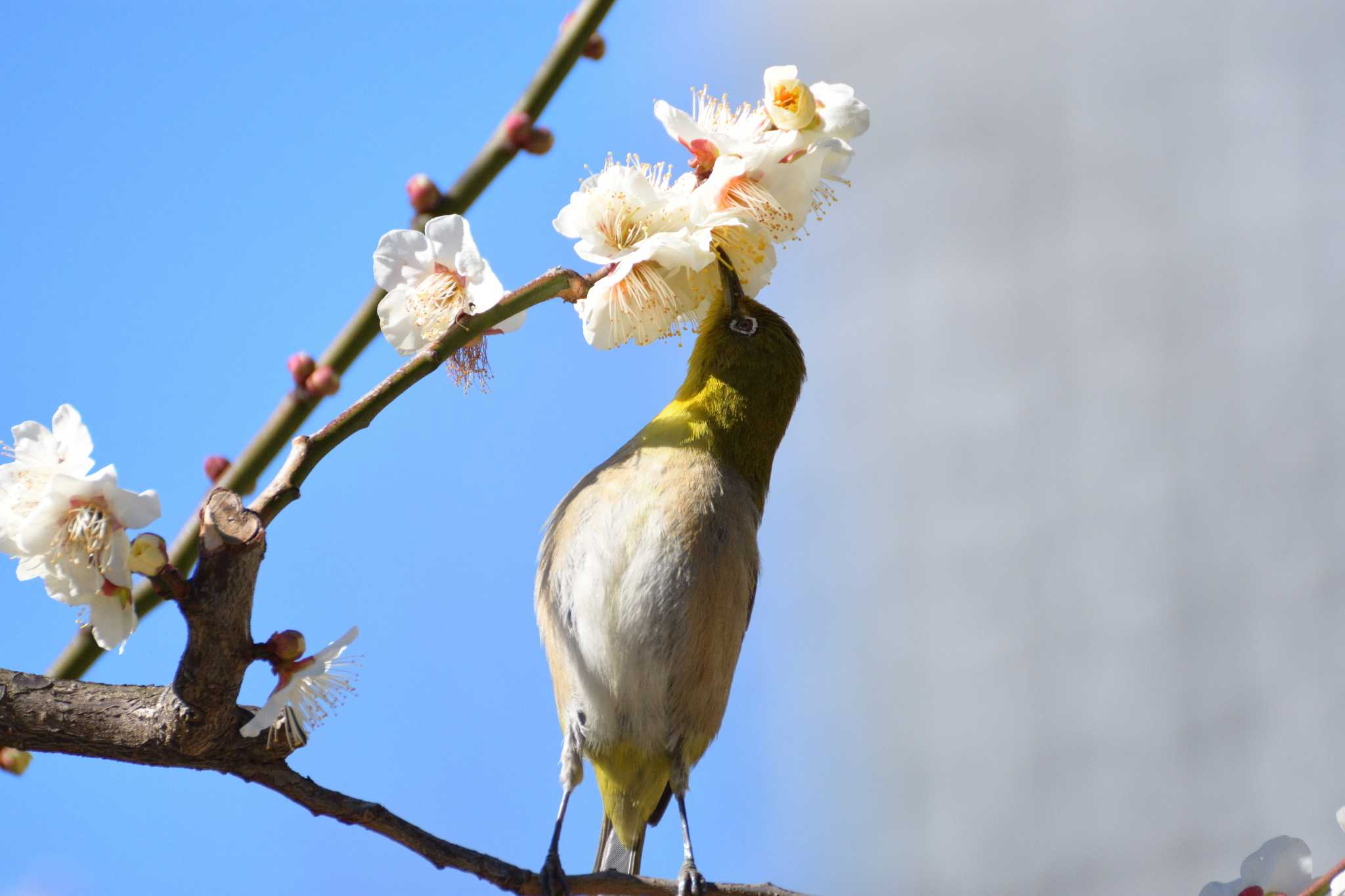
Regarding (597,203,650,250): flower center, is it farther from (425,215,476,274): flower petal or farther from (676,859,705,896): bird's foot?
(676,859,705,896): bird's foot

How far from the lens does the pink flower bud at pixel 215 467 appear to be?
1627 mm

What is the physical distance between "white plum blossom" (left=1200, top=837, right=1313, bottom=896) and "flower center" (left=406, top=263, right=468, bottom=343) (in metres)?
1.46

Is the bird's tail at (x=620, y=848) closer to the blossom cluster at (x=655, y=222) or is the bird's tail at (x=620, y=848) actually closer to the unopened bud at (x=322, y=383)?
the blossom cluster at (x=655, y=222)

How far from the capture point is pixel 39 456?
4.76 ft

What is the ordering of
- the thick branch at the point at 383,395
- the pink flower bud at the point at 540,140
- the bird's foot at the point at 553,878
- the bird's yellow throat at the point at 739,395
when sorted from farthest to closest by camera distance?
the bird's yellow throat at the point at 739,395 < the bird's foot at the point at 553,878 < the pink flower bud at the point at 540,140 < the thick branch at the point at 383,395

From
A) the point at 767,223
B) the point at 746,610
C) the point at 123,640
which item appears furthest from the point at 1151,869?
the point at 123,640

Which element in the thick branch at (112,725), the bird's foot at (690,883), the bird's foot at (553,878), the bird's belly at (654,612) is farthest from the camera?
the bird's belly at (654,612)

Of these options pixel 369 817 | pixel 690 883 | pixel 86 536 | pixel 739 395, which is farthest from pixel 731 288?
pixel 86 536

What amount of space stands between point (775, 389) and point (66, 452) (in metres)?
1.56

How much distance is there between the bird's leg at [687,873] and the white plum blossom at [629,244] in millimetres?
1038

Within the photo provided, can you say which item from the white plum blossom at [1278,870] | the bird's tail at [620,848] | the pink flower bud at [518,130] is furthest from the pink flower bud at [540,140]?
the bird's tail at [620,848]

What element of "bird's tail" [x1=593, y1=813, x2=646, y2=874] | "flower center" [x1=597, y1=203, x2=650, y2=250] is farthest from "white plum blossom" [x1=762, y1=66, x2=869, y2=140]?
"bird's tail" [x1=593, y1=813, x2=646, y2=874]

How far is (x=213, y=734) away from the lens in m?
1.61

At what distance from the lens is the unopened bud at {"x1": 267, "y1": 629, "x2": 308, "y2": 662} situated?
1.52 metres
